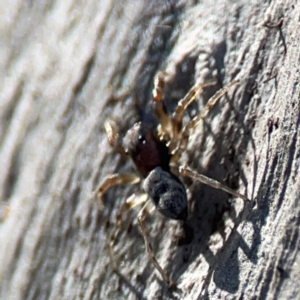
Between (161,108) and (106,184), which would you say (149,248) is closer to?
(106,184)

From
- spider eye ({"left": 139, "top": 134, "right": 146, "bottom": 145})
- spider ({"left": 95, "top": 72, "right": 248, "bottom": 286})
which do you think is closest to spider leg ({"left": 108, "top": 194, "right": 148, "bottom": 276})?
spider ({"left": 95, "top": 72, "right": 248, "bottom": 286})

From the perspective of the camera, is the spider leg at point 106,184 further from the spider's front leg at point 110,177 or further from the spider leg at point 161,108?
the spider leg at point 161,108

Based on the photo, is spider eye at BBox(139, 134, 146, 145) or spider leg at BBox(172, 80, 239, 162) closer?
spider leg at BBox(172, 80, 239, 162)

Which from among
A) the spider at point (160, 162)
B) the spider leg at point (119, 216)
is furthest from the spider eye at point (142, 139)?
the spider leg at point (119, 216)

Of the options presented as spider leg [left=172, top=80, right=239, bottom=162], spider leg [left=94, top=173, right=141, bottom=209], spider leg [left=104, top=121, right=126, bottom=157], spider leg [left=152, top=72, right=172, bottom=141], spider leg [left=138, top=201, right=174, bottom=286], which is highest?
spider leg [left=152, top=72, right=172, bottom=141]

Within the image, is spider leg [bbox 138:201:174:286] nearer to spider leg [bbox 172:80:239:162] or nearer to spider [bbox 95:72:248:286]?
spider [bbox 95:72:248:286]

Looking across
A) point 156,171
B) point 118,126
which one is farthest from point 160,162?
point 118,126

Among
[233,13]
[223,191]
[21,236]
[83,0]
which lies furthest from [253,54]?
[21,236]
